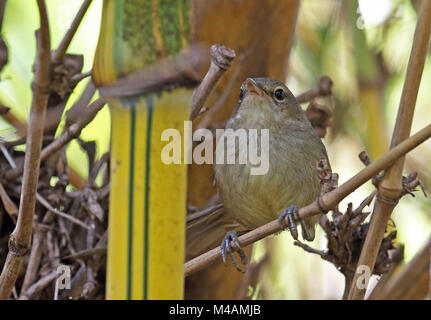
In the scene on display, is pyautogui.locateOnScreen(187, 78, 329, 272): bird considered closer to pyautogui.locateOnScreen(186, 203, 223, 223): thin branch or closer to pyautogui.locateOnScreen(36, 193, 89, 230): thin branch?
pyautogui.locateOnScreen(186, 203, 223, 223): thin branch

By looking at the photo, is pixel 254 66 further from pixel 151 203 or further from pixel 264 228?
pixel 151 203

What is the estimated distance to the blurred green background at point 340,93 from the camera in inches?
94.4

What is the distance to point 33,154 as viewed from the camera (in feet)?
4.00

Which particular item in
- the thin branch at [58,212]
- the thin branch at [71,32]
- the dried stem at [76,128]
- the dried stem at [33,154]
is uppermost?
the dried stem at [76,128]

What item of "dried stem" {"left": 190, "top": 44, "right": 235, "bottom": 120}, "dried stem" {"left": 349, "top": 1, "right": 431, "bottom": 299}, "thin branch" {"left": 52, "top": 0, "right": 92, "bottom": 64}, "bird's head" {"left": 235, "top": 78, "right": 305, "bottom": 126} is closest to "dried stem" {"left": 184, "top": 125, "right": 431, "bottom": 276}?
"dried stem" {"left": 349, "top": 1, "right": 431, "bottom": 299}

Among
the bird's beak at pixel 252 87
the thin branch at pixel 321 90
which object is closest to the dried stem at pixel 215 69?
the bird's beak at pixel 252 87

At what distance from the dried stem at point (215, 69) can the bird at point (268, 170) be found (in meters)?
0.54

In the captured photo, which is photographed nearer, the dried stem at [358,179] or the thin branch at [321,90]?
the dried stem at [358,179]

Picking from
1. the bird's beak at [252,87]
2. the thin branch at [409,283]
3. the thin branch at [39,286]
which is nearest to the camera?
the thin branch at [39,286]

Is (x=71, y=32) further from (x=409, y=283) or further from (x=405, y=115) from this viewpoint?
(x=409, y=283)

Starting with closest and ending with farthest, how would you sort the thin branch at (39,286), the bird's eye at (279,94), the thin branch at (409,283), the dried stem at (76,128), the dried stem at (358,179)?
the dried stem at (358,179) < the dried stem at (76,128) < the thin branch at (39,286) < the thin branch at (409,283) < the bird's eye at (279,94)

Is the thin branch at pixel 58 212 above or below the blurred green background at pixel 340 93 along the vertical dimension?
below

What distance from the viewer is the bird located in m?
2.27

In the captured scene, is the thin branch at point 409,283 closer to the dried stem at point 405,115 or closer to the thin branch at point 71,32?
the dried stem at point 405,115
